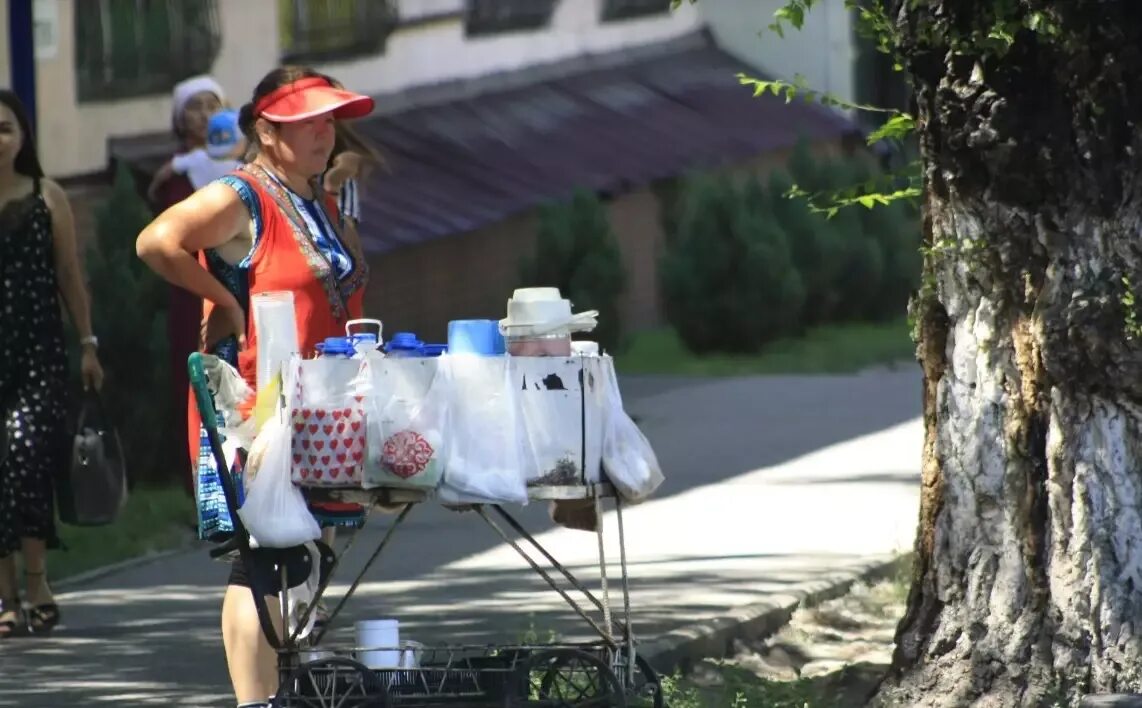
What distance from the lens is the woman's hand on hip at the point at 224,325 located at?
20.6 feet

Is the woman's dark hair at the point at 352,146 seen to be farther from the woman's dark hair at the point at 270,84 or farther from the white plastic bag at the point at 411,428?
the white plastic bag at the point at 411,428

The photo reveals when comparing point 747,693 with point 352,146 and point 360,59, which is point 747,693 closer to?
point 352,146

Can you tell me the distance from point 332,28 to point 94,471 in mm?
10059

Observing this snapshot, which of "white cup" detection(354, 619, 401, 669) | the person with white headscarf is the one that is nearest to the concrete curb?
"white cup" detection(354, 619, 401, 669)

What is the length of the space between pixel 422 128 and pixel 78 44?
4364mm

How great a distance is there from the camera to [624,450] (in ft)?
19.5

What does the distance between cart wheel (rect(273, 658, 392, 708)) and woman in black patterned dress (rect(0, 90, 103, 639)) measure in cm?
268

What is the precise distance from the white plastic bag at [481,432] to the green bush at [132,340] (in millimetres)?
6147

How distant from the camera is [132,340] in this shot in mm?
11859

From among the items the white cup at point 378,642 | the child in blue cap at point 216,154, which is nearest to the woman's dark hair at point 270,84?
the white cup at point 378,642

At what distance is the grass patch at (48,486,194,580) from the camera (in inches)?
394

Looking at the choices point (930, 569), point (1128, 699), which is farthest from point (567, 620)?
point (1128, 699)

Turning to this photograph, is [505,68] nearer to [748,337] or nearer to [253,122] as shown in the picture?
[748,337]

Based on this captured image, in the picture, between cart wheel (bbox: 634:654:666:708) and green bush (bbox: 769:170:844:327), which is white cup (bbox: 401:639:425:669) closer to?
cart wheel (bbox: 634:654:666:708)
